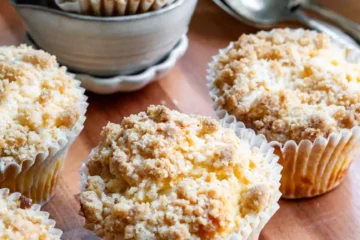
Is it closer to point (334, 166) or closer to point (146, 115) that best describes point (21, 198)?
point (146, 115)

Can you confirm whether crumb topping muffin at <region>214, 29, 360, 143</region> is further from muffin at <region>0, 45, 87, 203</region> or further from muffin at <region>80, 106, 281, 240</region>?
muffin at <region>0, 45, 87, 203</region>

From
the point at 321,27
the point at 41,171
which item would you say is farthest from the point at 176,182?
the point at 321,27

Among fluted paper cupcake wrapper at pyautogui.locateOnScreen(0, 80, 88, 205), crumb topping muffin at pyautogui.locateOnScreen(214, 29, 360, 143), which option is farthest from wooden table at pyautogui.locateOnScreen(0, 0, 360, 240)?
crumb topping muffin at pyautogui.locateOnScreen(214, 29, 360, 143)

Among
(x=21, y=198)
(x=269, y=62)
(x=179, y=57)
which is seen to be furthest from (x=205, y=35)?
(x=21, y=198)

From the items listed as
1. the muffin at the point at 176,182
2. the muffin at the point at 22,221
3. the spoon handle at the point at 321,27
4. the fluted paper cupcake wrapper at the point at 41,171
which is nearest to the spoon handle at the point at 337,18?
the spoon handle at the point at 321,27

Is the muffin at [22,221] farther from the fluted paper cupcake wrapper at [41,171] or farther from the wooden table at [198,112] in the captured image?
the wooden table at [198,112]

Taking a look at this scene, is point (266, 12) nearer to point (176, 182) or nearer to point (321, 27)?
point (321, 27)
